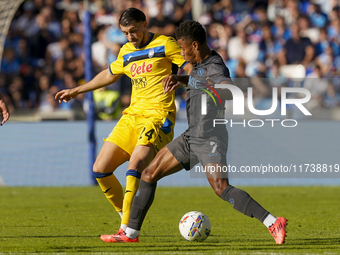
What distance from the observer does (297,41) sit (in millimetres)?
13961

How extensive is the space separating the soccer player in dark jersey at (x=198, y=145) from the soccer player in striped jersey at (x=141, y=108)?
0.37 meters

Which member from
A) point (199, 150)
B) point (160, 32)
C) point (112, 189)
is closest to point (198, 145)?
point (199, 150)

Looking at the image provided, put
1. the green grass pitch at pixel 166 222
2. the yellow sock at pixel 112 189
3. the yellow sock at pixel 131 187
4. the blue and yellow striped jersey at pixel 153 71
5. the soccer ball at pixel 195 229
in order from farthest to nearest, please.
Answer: the yellow sock at pixel 112 189, the blue and yellow striped jersey at pixel 153 71, the yellow sock at pixel 131 187, the soccer ball at pixel 195 229, the green grass pitch at pixel 166 222

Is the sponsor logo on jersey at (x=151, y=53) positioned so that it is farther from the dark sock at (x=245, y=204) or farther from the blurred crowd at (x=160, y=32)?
the blurred crowd at (x=160, y=32)

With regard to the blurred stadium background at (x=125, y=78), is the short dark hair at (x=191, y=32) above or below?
above

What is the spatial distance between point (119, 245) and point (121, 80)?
749 centimetres

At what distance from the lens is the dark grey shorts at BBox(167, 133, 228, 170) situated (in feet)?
16.5

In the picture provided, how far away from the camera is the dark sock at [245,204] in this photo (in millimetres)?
4832

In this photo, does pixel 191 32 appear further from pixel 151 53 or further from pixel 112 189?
pixel 112 189

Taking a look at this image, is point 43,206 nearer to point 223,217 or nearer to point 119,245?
point 223,217

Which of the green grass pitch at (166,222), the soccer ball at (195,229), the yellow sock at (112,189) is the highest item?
the yellow sock at (112,189)

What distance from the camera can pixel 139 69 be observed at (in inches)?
234

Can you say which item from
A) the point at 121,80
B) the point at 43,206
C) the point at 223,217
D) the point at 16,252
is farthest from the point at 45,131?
the point at 16,252

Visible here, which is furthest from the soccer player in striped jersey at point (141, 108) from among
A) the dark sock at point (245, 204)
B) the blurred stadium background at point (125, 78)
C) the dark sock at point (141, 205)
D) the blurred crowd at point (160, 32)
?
the blurred crowd at point (160, 32)
